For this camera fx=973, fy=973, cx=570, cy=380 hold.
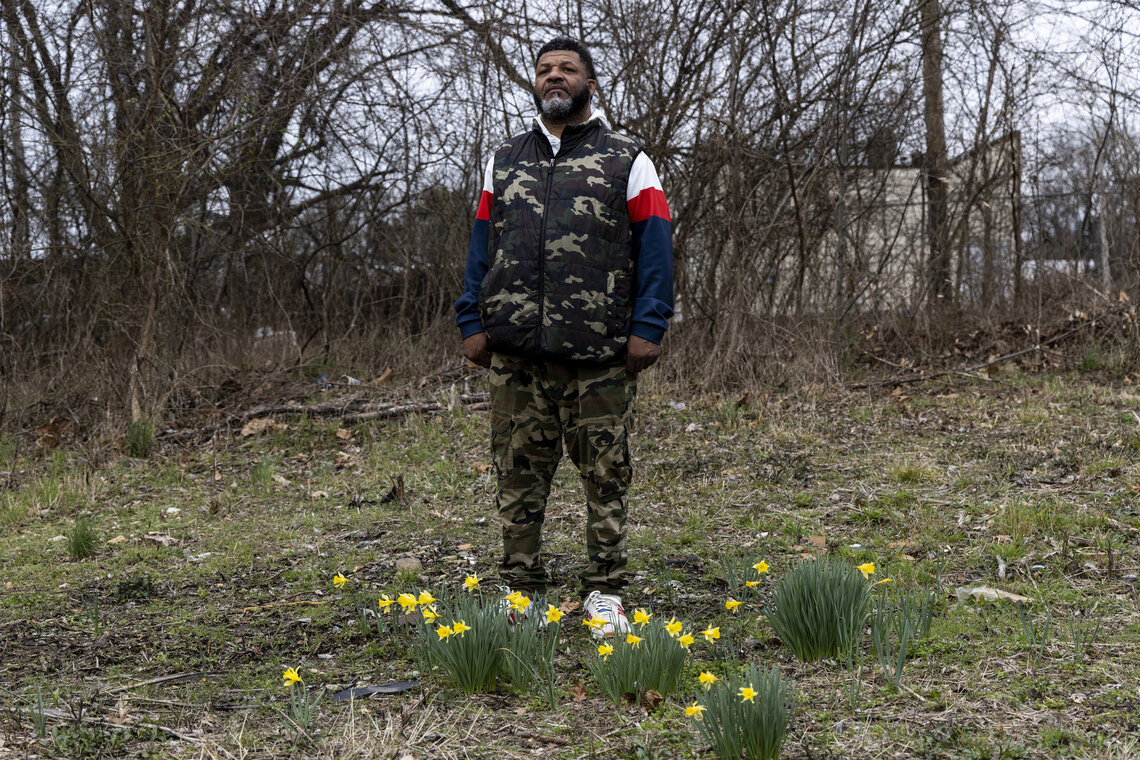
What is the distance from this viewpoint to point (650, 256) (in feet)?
11.5

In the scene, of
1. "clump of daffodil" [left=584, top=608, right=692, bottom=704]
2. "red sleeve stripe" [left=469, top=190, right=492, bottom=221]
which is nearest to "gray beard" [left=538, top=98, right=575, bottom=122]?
"red sleeve stripe" [left=469, top=190, right=492, bottom=221]

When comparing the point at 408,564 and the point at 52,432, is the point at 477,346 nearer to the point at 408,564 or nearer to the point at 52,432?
the point at 408,564

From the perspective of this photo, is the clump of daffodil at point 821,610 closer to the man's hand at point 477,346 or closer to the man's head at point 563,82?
the man's hand at point 477,346

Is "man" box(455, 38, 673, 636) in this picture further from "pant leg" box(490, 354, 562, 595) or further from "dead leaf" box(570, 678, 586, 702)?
"dead leaf" box(570, 678, 586, 702)

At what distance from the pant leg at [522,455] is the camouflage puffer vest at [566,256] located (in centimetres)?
12

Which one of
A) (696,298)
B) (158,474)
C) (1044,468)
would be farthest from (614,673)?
(696,298)

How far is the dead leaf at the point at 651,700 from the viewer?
2.66 metres

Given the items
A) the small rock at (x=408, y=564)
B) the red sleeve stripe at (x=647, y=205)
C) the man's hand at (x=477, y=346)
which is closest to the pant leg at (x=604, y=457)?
the man's hand at (x=477, y=346)

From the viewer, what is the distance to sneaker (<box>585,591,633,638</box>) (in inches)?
120

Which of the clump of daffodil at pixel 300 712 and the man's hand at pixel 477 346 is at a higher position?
the man's hand at pixel 477 346

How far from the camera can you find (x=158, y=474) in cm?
708

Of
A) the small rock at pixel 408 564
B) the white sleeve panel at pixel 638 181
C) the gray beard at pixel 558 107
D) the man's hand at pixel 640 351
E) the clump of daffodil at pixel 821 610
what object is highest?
the gray beard at pixel 558 107

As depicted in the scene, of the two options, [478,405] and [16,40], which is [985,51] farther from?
[16,40]

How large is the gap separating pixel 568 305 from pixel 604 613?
108cm
